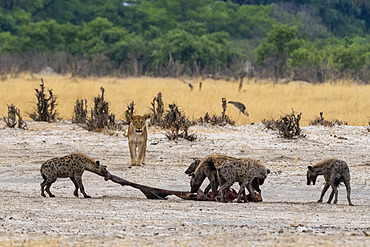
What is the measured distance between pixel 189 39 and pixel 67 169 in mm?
33056

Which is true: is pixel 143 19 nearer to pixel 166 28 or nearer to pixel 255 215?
pixel 166 28

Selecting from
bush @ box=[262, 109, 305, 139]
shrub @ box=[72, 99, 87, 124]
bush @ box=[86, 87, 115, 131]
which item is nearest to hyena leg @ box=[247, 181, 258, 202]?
bush @ box=[262, 109, 305, 139]

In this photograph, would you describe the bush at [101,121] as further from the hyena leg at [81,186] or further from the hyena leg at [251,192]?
the hyena leg at [251,192]

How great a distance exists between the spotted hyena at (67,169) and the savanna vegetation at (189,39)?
67.9ft

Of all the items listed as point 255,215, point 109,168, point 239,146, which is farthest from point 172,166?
point 255,215

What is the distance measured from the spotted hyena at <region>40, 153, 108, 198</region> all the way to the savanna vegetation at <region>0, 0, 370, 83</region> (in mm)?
20697

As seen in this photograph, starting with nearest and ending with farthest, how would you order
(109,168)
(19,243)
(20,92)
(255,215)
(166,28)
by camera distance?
(19,243)
(255,215)
(109,168)
(20,92)
(166,28)

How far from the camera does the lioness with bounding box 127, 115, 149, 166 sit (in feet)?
38.9

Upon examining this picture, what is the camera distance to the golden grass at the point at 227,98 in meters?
18.8

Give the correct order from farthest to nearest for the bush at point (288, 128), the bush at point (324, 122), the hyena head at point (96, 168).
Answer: the bush at point (324, 122)
the bush at point (288, 128)
the hyena head at point (96, 168)

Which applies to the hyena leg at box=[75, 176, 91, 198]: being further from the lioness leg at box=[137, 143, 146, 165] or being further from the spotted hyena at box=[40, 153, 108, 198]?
the lioness leg at box=[137, 143, 146, 165]

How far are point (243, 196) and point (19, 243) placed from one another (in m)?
3.40

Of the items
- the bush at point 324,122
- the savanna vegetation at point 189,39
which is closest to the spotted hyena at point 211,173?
the bush at point 324,122

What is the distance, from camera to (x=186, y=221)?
6.82 m
